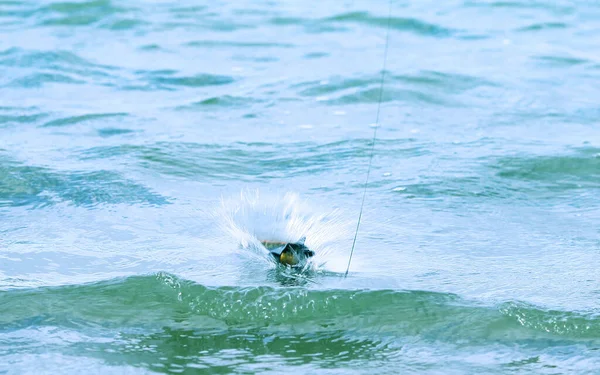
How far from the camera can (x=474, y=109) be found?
729 cm

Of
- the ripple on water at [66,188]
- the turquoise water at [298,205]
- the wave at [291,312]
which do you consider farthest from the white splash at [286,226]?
the ripple on water at [66,188]

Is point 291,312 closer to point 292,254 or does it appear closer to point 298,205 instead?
point 292,254

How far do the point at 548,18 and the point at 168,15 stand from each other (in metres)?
4.49

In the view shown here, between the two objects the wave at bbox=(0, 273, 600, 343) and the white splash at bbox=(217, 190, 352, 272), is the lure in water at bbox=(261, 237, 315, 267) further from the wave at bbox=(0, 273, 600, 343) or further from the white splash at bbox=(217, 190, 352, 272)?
the wave at bbox=(0, 273, 600, 343)

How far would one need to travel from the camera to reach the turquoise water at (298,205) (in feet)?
11.5

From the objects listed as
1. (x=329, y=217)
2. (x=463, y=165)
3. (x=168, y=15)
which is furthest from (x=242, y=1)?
(x=329, y=217)

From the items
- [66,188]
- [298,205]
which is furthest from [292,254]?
[66,188]

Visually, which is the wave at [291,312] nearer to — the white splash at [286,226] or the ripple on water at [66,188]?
the white splash at [286,226]

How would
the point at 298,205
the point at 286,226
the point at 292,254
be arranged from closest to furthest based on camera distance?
the point at 292,254 < the point at 286,226 < the point at 298,205

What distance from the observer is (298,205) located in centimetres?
494

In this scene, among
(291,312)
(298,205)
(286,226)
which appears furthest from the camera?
(298,205)

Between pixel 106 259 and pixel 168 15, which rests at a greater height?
pixel 168 15

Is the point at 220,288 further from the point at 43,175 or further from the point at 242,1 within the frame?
the point at 242,1

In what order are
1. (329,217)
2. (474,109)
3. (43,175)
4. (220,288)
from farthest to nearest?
(474,109), (43,175), (329,217), (220,288)
